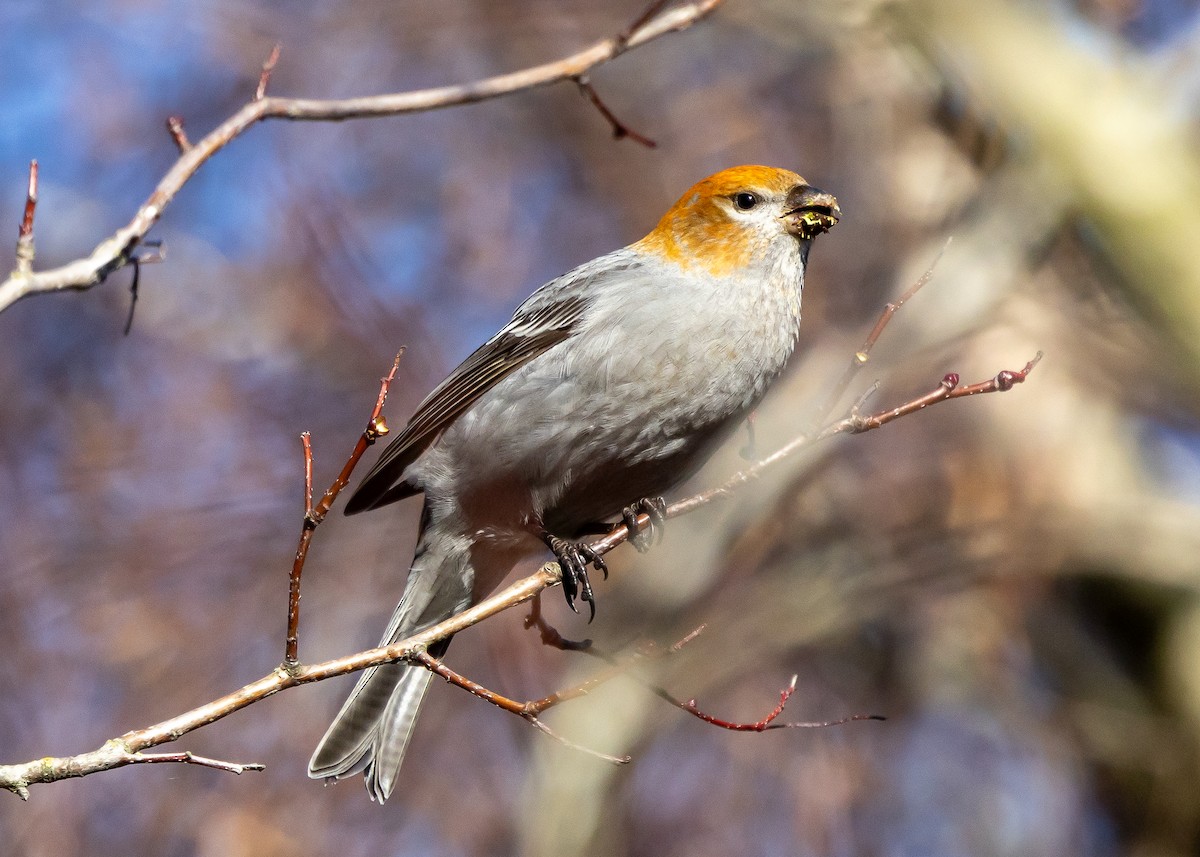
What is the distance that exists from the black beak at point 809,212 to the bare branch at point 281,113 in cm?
114

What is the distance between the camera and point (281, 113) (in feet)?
9.66

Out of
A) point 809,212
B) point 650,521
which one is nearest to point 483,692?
point 650,521

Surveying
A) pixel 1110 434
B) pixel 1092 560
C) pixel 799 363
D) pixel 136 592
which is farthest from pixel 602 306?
pixel 1110 434

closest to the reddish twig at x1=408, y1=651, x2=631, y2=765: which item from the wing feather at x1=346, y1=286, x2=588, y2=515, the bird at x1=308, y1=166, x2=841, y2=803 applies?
the bird at x1=308, y1=166, x2=841, y2=803

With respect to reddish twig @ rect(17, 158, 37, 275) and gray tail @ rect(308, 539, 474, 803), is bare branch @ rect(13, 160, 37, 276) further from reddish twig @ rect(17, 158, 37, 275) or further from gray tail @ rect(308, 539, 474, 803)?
gray tail @ rect(308, 539, 474, 803)

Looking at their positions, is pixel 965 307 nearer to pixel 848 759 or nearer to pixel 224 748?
pixel 848 759

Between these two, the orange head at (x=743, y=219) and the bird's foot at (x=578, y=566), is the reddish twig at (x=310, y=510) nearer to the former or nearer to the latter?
the bird's foot at (x=578, y=566)

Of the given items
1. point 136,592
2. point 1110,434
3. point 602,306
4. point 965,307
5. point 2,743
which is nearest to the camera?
point 602,306

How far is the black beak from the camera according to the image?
4.41 meters

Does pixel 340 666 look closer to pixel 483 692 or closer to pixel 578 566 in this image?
pixel 483 692

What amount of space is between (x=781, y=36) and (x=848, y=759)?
5288mm

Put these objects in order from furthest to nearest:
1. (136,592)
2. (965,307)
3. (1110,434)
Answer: (1110,434) < (965,307) < (136,592)

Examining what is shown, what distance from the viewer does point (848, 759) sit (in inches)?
316

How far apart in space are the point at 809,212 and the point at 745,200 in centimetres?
31
